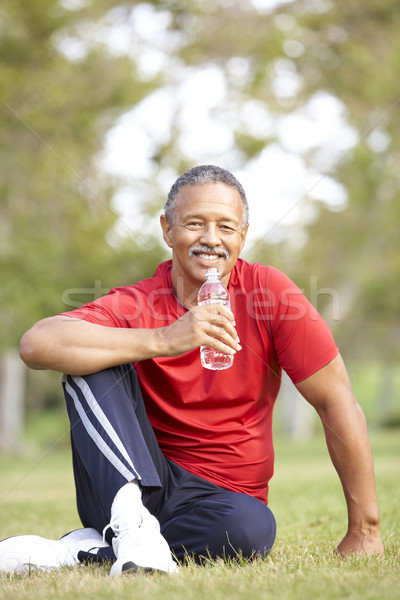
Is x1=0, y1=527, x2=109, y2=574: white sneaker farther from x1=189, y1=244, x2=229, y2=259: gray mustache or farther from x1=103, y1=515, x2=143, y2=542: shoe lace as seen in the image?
x1=189, y1=244, x2=229, y2=259: gray mustache

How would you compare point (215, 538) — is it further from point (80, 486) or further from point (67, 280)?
point (67, 280)

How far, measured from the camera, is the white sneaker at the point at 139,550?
2391 mm

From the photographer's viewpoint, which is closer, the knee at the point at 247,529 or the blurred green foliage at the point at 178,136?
the knee at the point at 247,529

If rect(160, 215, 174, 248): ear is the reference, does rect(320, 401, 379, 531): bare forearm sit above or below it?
below

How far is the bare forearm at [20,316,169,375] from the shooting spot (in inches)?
107

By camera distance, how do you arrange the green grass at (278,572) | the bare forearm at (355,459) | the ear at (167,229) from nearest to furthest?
1. the green grass at (278,572)
2. the bare forearm at (355,459)
3. the ear at (167,229)

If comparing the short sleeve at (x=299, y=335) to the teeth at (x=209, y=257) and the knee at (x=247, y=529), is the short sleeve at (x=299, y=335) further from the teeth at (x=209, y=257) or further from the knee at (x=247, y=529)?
the knee at (x=247, y=529)

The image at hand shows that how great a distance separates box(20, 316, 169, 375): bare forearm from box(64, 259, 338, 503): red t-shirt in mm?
152

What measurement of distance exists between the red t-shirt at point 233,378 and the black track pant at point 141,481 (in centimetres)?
14

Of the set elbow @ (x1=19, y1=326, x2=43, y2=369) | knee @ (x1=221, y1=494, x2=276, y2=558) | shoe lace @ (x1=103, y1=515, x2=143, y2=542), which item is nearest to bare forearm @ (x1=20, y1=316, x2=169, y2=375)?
elbow @ (x1=19, y1=326, x2=43, y2=369)

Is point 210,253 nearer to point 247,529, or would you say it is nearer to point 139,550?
point 247,529

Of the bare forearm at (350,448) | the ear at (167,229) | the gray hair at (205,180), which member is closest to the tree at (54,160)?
the ear at (167,229)

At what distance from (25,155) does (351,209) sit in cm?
912

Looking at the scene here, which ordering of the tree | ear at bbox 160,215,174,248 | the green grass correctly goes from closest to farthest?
the green grass, ear at bbox 160,215,174,248, the tree
